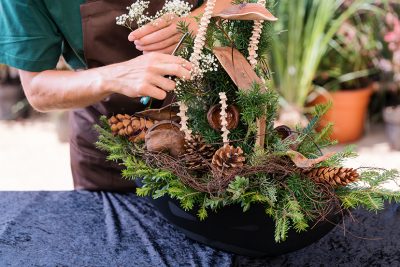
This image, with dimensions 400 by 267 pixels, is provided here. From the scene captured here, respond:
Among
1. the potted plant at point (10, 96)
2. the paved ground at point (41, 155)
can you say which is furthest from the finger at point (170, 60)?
the potted plant at point (10, 96)

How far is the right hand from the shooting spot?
1.08 m

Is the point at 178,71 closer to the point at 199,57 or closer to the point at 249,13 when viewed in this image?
the point at 199,57

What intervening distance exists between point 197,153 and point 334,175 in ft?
0.83

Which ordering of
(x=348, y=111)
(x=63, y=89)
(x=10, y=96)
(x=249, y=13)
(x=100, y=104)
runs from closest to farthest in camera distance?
(x=249, y=13) < (x=63, y=89) < (x=100, y=104) < (x=348, y=111) < (x=10, y=96)

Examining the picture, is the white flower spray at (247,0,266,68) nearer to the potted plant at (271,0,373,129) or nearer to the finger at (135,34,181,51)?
the finger at (135,34,181,51)

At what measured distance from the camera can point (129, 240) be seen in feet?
3.90

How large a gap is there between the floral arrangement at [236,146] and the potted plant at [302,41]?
2359 millimetres

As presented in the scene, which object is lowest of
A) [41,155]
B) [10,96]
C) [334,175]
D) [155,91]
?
[41,155]

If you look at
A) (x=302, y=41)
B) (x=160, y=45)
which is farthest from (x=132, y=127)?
(x=302, y=41)

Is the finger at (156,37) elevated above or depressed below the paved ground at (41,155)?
above

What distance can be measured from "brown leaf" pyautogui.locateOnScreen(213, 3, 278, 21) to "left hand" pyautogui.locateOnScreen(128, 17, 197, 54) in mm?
190

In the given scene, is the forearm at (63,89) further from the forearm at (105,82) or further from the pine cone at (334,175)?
the pine cone at (334,175)

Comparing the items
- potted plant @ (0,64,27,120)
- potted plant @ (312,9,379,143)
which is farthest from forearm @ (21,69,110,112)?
potted plant @ (0,64,27,120)

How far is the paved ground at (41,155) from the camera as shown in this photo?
3447 mm
